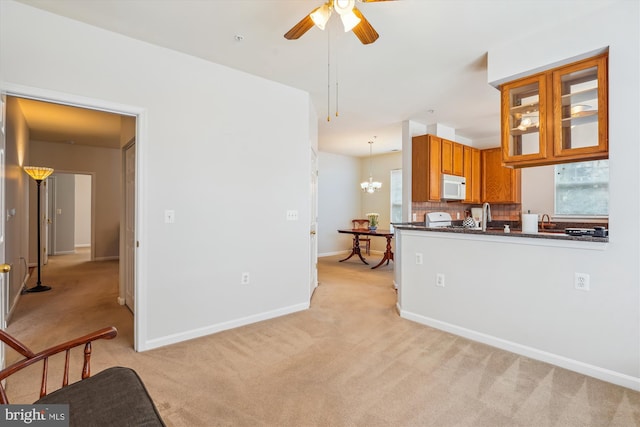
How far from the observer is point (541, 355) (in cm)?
254

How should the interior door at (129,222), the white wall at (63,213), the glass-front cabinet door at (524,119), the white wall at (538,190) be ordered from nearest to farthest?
the glass-front cabinet door at (524,119), the interior door at (129,222), the white wall at (538,190), the white wall at (63,213)

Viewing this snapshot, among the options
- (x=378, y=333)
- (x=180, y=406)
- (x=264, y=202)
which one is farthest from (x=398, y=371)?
(x=264, y=202)

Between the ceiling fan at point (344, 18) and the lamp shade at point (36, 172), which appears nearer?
the ceiling fan at point (344, 18)

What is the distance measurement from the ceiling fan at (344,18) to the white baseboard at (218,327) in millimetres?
2648

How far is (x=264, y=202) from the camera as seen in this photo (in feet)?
11.5

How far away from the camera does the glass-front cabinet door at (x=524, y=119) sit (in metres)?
2.71

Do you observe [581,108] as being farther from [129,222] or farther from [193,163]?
[129,222]

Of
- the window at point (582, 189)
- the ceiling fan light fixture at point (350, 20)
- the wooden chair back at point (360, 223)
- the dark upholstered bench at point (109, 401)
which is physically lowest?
the dark upholstered bench at point (109, 401)

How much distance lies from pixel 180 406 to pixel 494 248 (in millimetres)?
2700

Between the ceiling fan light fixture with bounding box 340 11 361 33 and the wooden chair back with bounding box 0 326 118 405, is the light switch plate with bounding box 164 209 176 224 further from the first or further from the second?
the ceiling fan light fixture with bounding box 340 11 361 33

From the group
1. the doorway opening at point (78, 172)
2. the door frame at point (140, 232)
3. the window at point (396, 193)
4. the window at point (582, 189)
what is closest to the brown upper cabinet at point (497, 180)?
the window at point (582, 189)

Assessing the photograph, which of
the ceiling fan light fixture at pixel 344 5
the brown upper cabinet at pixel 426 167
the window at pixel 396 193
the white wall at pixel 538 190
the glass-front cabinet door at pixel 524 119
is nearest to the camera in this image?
the ceiling fan light fixture at pixel 344 5

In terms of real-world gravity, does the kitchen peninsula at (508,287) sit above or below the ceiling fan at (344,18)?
below

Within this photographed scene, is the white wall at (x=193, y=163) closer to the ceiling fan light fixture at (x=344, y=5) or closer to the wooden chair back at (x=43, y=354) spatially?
the wooden chair back at (x=43, y=354)
